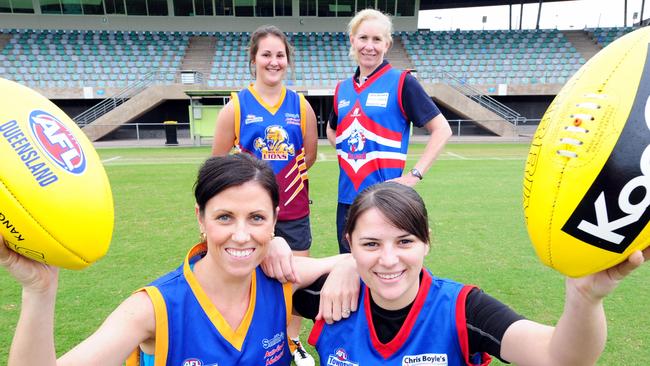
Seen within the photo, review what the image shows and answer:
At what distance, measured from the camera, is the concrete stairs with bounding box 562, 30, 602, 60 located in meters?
25.1

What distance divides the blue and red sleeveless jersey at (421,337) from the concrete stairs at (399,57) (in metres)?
23.5

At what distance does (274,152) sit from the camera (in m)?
2.82

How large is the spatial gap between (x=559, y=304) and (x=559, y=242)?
9.06 ft

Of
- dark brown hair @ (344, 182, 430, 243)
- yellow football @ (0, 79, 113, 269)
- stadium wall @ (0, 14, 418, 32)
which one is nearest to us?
yellow football @ (0, 79, 113, 269)

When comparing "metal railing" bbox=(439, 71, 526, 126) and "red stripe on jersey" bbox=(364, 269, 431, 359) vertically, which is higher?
"red stripe on jersey" bbox=(364, 269, 431, 359)

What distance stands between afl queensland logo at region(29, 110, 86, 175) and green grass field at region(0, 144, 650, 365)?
2117 mm

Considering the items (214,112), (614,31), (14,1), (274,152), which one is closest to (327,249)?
(274,152)

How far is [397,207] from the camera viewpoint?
1484 mm

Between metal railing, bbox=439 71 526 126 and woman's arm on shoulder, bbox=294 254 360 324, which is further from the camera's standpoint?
metal railing, bbox=439 71 526 126

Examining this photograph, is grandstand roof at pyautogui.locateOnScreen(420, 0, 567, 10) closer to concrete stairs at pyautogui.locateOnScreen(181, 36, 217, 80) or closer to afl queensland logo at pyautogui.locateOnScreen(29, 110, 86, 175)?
concrete stairs at pyautogui.locateOnScreen(181, 36, 217, 80)

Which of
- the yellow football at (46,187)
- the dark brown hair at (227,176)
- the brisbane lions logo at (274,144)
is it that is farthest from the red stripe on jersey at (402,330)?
the brisbane lions logo at (274,144)

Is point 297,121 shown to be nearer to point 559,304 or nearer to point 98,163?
point 98,163

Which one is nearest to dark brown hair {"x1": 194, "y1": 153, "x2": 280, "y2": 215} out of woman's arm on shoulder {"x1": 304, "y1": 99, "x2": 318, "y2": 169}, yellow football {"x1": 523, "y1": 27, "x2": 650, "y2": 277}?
yellow football {"x1": 523, "y1": 27, "x2": 650, "y2": 277}

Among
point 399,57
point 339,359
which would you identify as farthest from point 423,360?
point 399,57
